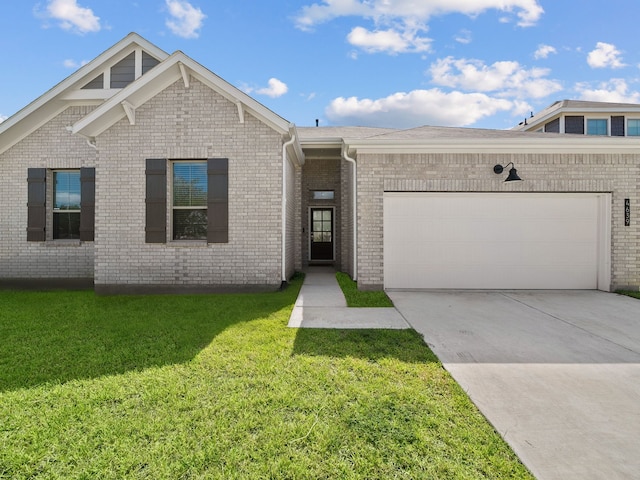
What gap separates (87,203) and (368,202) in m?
6.92

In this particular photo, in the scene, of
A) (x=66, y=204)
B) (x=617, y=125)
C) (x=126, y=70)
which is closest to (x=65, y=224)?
(x=66, y=204)

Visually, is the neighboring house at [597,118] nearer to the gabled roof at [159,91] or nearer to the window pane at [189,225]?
the gabled roof at [159,91]

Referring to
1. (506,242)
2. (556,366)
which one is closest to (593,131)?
(506,242)

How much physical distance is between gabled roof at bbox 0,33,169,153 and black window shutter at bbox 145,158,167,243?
3.14 m

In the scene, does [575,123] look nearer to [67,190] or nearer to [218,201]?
[218,201]

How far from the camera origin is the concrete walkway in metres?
4.60

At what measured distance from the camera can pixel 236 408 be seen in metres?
2.41

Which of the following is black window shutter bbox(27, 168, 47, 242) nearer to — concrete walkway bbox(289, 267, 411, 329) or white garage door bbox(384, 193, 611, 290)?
concrete walkway bbox(289, 267, 411, 329)

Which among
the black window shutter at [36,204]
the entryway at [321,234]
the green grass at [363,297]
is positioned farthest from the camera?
the entryway at [321,234]

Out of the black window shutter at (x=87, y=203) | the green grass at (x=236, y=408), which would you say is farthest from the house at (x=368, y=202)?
the green grass at (x=236, y=408)

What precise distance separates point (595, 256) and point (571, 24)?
579 centimetres

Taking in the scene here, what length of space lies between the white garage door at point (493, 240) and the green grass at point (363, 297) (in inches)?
28.6

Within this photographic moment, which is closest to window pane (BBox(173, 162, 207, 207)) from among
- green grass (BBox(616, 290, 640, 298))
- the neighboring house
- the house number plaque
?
green grass (BBox(616, 290, 640, 298))

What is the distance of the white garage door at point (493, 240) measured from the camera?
713cm
